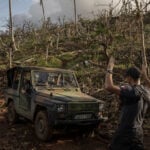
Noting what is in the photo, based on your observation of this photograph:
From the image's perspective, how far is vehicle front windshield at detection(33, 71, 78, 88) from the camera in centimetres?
995

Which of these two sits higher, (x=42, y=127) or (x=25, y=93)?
(x=25, y=93)

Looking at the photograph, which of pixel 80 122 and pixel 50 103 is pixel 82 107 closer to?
pixel 80 122

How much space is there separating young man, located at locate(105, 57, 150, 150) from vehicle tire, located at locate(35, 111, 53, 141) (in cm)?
397

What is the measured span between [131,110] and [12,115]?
274 inches

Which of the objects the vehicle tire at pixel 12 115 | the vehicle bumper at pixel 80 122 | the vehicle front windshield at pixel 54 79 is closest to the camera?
the vehicle bumper at pixel 80 122

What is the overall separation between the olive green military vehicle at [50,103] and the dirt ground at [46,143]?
26cm

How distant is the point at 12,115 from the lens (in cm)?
1118

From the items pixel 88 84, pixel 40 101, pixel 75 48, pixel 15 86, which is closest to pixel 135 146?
pixel 40 101

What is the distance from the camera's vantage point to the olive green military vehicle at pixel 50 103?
8625mm

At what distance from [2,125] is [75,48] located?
1585cm

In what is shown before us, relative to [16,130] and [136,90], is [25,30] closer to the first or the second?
[16,130]

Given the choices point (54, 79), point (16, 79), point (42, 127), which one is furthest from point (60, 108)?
point (16, 79)

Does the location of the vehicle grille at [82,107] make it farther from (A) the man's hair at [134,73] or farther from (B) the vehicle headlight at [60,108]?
(A) the man's hair at [134,73]

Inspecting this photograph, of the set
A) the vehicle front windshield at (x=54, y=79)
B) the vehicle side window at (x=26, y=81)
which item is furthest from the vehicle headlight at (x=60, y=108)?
the vehicle side window at (x=26, y=81)
